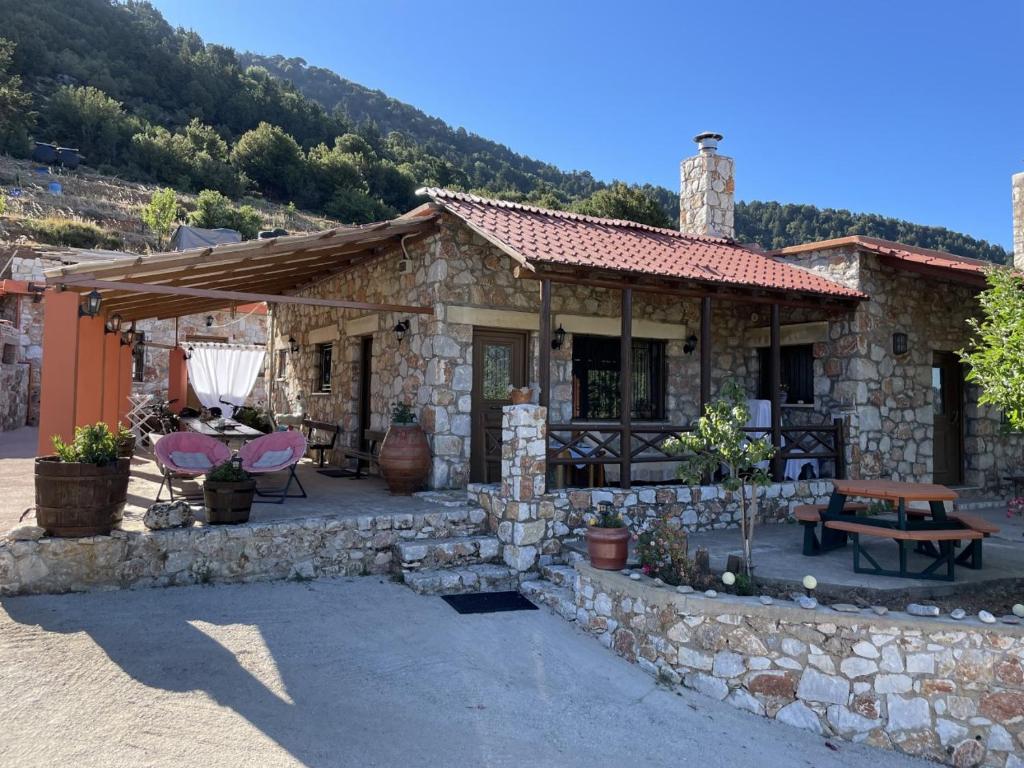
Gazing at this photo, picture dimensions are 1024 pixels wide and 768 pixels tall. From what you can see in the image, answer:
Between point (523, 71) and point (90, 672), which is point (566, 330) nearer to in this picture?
point (90, 672)

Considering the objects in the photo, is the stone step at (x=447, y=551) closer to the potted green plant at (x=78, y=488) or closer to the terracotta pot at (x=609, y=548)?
the terracotta pot at (x=609, y=548)

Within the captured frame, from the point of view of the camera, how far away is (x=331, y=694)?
395cm

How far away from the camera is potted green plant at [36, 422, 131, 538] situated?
5086 millimetres

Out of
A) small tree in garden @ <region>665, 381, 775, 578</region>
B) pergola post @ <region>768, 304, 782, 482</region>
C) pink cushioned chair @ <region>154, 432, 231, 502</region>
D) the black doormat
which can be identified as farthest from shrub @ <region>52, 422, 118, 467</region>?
pergola post @ <region>768, 304, 782, 482</region>

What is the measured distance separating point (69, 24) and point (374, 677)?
51.4m

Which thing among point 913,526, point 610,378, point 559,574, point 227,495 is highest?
point 610,378

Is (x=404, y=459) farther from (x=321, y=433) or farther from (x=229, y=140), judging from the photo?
(x=229, y=140)

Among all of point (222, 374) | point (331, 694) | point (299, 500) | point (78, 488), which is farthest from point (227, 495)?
point (222, 374)

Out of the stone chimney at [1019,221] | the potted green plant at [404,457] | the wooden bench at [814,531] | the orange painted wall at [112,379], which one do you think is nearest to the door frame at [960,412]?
the stone chimney at [1019,221]

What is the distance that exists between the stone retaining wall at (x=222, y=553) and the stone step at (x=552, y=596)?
0.90m

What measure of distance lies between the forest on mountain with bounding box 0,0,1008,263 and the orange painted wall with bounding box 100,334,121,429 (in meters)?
23.9

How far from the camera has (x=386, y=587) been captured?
5805 mm

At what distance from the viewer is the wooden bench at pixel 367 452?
8.76 m

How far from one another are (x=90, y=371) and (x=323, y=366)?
4658 mm
